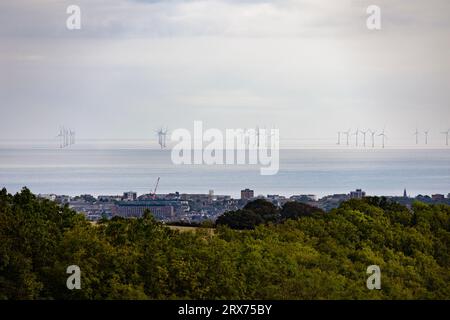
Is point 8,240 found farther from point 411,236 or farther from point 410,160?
point 410,160

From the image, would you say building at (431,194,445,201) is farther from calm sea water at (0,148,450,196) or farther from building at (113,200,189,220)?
building at (113,200,189,220)

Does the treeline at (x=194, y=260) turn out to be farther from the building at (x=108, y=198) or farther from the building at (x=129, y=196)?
the building at (x=129, y=196)

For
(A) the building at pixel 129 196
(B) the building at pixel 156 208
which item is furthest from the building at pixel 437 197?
(A) the building at pixel 129 196

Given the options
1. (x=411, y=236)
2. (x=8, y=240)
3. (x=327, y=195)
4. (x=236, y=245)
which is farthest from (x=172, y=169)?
(x=8, y=240)

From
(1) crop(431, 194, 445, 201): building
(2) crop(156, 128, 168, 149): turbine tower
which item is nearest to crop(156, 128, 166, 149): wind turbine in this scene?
(2) crop(156, 128, 168, 149): turbine tower

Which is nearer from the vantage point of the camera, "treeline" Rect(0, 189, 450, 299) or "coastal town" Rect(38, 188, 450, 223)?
"treeline" Rect(0, 189, 450, 299)
